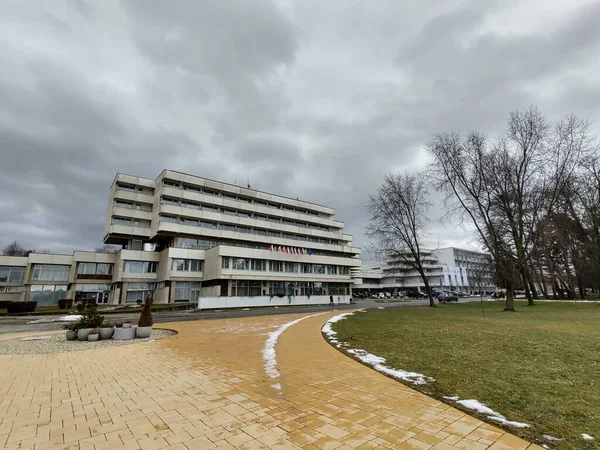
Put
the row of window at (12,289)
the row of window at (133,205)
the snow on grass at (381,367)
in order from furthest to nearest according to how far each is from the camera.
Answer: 1. the row of window at (133,205)
2. the row of window at (12,289)
3. the snow on grass at (381,367)

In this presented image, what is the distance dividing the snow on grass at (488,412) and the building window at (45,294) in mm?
56567

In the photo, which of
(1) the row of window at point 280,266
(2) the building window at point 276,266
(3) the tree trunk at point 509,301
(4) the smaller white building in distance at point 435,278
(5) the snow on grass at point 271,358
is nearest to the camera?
(5) the snow on grass at point 271,358

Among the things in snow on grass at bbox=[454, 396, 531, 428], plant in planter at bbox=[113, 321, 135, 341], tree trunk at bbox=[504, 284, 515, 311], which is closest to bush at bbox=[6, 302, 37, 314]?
plant in planter at bbox=[113, 321, 135, 341]

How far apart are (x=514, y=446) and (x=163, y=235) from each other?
51.2 metres

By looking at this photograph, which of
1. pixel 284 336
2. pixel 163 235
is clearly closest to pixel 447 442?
pixel 284 336

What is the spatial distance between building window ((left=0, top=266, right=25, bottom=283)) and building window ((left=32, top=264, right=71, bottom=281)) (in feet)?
5.83

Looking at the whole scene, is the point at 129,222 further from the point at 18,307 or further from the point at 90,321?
the point at 90,321

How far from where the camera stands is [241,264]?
1892 inches

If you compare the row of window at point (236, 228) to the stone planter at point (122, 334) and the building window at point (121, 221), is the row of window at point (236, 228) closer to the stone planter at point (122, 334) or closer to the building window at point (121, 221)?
the building window at point (121, 221)

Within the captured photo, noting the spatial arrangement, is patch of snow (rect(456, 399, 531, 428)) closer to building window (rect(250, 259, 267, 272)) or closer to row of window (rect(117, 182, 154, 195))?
building window (rect(250, 259, 267, 272))

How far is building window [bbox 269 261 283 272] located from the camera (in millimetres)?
52406

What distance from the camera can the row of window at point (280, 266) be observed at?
46875 millimetres

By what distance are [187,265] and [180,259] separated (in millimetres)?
1369

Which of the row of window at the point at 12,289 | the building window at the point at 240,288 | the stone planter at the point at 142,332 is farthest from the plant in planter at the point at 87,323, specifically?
the row of window at the point at 12,289
